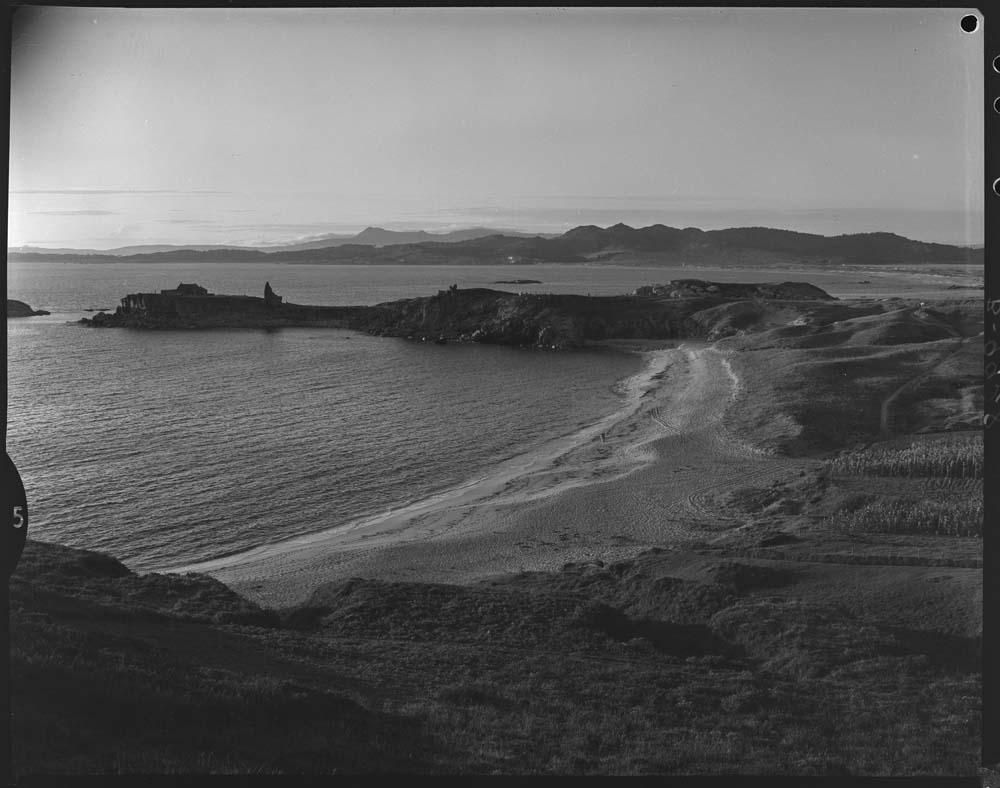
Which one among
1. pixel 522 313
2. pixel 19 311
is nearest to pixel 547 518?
pixel 19 311

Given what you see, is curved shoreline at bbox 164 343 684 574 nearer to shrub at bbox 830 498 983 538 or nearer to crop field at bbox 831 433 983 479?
crop field at bbox 831 433 983 479

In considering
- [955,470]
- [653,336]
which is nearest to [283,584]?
[955,470]

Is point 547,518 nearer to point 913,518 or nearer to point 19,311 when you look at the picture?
point 913,518

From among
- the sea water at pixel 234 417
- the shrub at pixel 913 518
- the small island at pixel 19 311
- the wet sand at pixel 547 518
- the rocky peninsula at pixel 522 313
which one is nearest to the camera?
the shrub at pixel 913 518

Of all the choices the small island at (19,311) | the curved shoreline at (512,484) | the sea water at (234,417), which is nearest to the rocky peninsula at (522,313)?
the sea water at (234,417)

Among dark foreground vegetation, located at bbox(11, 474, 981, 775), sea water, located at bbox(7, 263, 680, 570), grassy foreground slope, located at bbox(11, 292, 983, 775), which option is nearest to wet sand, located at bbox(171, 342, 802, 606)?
grassy foreground slope, located at bbox(11, 292, 983, 775)

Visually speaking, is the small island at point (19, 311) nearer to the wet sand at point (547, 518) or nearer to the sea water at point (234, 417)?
the sea water at point (234, 417)

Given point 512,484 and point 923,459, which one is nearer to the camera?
point 923,459
